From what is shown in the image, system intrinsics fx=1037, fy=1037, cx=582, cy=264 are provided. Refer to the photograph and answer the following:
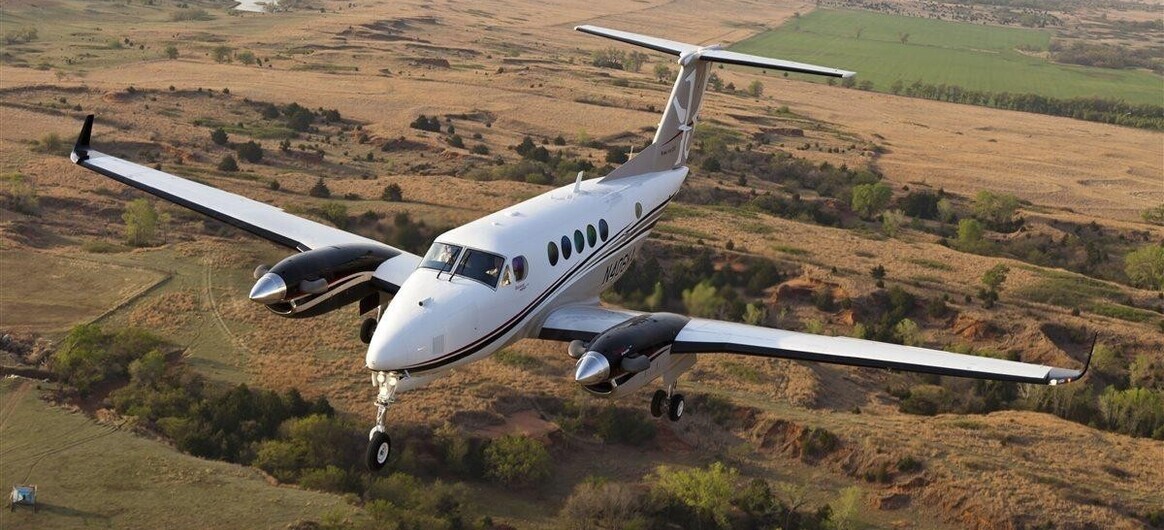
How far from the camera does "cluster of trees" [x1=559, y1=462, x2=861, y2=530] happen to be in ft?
132

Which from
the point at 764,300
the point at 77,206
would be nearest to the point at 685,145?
the point at 764,300

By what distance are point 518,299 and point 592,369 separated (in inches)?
136

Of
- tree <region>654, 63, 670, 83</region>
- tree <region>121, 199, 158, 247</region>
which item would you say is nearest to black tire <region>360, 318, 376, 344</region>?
tree <region>121, 199, 158, 247</region>

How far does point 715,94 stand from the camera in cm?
13675

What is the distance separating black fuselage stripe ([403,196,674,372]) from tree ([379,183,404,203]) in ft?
98.1

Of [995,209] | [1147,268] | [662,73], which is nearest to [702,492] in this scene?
[1147,268]

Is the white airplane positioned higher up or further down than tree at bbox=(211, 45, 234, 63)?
higher up

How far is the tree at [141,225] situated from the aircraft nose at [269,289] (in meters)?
31.7

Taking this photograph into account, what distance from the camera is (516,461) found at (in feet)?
137

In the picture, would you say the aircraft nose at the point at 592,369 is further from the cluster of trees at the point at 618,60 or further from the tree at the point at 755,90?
the cluster of trees at the point at 618,60

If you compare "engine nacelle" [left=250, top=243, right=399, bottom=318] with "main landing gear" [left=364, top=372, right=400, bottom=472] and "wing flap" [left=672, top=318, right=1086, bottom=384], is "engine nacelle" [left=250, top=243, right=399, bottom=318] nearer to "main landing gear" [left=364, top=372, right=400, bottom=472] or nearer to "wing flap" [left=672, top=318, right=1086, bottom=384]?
"main landing gear" [left=364, top=372, right=400, bottom=472]

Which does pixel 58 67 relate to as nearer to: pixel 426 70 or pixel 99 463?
pixel 426 70

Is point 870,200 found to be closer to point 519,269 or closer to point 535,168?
point 535,168

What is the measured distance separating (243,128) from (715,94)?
69.3m
